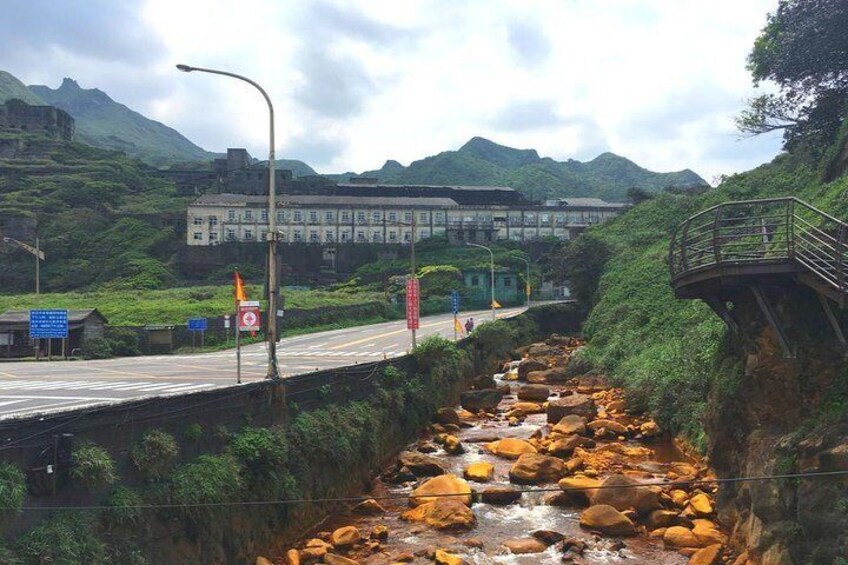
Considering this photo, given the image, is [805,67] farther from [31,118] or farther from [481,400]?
[31,118]

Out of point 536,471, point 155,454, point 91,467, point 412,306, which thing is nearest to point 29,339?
point 412,306

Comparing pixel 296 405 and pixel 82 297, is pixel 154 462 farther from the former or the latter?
pixel 82 297

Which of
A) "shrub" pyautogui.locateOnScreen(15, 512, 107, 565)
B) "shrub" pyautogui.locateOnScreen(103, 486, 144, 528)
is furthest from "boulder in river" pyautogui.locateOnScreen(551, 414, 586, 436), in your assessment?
"shrub" pyautogui.locateOnScreen(15, 512, 107, 565)

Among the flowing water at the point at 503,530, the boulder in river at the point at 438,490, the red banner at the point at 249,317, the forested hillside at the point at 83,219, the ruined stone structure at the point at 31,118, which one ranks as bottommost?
the flowing water at the point at 503,530

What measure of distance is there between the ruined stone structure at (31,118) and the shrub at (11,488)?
493 ft

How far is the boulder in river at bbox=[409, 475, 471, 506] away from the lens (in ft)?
60.9

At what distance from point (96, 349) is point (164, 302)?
61.4ft

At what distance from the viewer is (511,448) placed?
24.3m

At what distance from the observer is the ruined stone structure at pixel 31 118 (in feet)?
443

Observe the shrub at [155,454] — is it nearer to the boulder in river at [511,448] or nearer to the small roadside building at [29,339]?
the boulder in river at [511,448]

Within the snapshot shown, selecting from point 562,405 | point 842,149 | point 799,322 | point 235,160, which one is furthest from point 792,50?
point 235,160

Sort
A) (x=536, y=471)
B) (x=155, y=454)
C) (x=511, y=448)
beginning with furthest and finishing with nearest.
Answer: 1. (x=511, y=448)
2. (x=536, y=471)
3. (x=155, y=454)

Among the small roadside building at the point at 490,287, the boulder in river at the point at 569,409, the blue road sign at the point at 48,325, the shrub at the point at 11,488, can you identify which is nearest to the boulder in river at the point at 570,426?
the boulder in river at the point at 569,409

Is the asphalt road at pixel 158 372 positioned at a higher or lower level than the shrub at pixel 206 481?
higher
